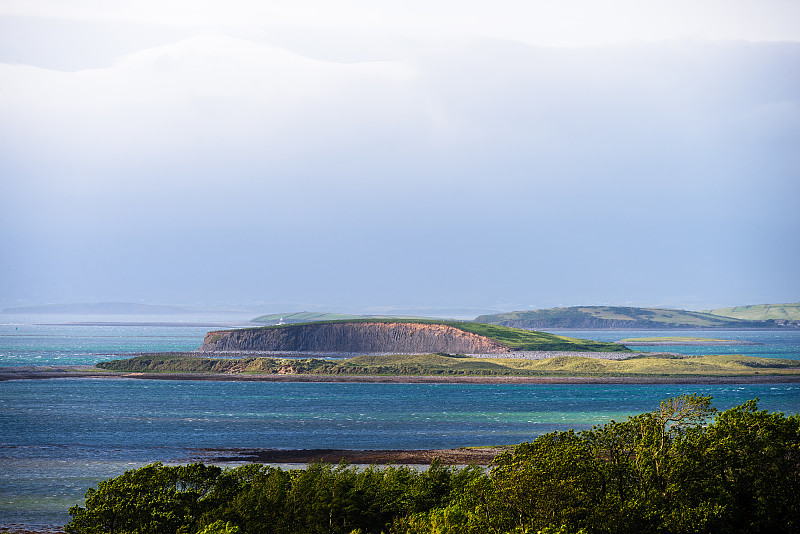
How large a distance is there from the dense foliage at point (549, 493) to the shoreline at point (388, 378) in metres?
91.2

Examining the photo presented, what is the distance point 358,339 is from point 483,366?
43.6 meters

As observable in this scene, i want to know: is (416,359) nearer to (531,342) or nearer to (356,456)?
(531,342)

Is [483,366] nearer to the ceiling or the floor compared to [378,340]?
nearer to the floor

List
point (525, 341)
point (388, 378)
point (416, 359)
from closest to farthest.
Answer: point (388, 378) → point (416, 359) → point (525, 341)

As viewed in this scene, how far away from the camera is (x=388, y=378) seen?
131125 mm

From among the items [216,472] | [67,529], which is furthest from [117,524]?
[216,472]

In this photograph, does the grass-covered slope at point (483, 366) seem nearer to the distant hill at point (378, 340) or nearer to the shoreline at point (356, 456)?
the distant hill at point (378, 340)

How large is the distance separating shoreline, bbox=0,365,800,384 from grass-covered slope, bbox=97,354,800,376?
4.80 metres

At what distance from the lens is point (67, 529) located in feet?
106

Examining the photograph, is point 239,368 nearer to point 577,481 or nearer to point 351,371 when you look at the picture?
point 351,371

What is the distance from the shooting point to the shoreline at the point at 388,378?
126 metres

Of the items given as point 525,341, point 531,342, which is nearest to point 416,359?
point 531,342

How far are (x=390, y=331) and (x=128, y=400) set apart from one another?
92.0m

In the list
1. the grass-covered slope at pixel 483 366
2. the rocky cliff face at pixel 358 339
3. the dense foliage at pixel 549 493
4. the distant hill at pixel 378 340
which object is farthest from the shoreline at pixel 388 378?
the dense foliage at pixel 549 493
